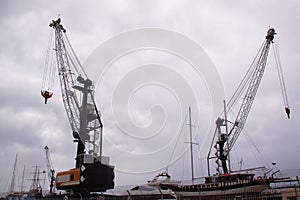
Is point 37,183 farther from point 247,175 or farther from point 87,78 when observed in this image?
point 247,175

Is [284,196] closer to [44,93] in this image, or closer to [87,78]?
[44,93]

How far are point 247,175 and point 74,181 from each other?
24.5 m

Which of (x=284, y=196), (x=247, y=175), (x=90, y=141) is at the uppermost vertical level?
Answer: (x=90, y=141)

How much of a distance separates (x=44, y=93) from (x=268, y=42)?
36.7 m

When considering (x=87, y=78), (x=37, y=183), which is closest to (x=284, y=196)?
(x=87, y=78)

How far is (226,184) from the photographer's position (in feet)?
142

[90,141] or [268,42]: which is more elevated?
[268,42]

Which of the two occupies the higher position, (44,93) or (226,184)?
(44,93)


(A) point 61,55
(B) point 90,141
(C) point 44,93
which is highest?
(A) point 61,55

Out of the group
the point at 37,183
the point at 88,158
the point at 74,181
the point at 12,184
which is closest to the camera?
the point at 74,181

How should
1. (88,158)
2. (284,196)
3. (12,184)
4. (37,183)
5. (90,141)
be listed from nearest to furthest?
(284,196), (88,158), (90,141), (37,183), (12,184)

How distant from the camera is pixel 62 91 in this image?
4897 centimetres

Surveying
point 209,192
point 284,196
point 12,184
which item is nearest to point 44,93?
point 209,192

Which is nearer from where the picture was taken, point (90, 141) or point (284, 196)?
point (284, 196)
